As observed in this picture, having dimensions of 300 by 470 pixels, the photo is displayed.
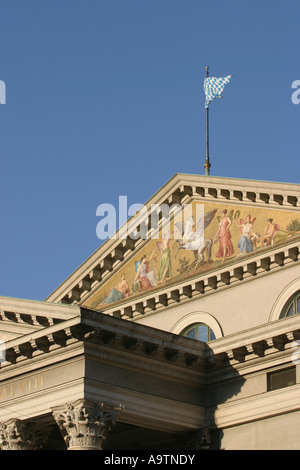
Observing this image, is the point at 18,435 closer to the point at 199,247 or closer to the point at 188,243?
the point at 199,247

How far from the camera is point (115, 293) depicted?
35938 millimetres

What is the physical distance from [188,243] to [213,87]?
8.59 metres

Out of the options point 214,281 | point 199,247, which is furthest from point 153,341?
point 199,247

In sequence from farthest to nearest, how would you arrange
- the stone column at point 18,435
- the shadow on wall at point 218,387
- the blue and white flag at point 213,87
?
the blue and white flag at point 213,87 < the shadow on wall at point 218,387 < the stone column at point 18,435

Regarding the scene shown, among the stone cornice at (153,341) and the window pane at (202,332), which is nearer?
the stone cornice at (153,341)

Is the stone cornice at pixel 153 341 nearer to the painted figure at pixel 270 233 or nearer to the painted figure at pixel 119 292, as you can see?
the painted figure at pixel 270 233

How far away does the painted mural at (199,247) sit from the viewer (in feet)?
103

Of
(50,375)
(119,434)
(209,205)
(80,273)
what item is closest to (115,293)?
(80,273)

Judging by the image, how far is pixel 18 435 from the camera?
27.0 metres

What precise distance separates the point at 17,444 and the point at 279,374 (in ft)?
24.9

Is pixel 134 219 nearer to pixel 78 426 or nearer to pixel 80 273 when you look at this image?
pixel 80 273

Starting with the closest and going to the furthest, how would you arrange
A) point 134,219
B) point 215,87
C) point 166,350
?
point 166,350 < point 134,219 < point 215,87

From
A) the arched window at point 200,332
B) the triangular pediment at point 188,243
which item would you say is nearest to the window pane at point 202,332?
the arched window at point 200,332

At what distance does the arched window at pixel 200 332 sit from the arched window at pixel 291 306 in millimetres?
2796
